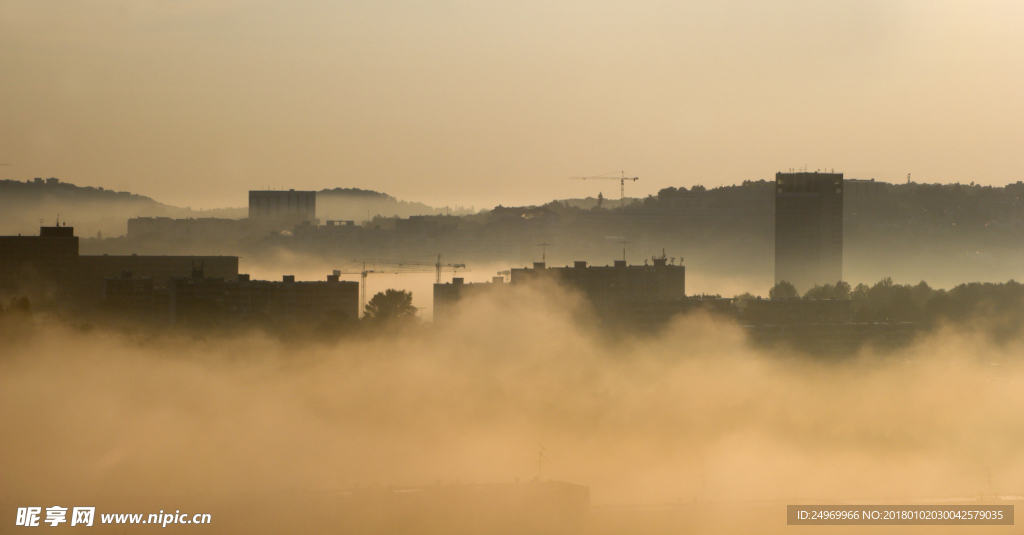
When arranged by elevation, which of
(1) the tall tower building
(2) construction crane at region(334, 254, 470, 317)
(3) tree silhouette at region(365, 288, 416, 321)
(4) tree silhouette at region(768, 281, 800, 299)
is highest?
(1) the tall tower building

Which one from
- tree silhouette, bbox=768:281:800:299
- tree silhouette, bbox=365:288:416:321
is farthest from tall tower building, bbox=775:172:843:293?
tree silhouette, bbox=365:288:416:321

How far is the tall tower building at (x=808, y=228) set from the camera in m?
69.5

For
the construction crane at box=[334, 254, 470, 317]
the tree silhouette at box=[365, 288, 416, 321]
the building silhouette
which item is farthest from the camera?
the building silhouette

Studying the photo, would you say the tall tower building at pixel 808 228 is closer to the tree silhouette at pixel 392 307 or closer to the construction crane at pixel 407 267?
the construction crane at pixel 407 267

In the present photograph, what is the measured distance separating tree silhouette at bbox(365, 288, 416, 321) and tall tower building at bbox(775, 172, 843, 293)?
28196mm

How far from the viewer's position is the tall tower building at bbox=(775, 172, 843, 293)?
69500mm

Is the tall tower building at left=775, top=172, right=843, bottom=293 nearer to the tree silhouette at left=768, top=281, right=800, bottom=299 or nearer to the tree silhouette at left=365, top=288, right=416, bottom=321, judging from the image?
the tree silhouette at left=768, top=281, right=800, bottom=299

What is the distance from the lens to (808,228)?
71938 millimetres

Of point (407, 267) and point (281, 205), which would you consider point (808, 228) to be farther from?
point (281, 205)

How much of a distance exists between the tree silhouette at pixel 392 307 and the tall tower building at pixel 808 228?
92.5 feet

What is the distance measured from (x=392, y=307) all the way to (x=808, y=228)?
111ft

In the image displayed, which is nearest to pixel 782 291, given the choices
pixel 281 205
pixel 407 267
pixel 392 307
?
pixel 407 267

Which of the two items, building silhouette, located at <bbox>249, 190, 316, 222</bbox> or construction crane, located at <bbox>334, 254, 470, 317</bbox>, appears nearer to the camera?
construction crane, located at <bbox>334, 254, 470, 317</bbox>

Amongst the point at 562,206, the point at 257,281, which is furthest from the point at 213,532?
the point at 562,206
